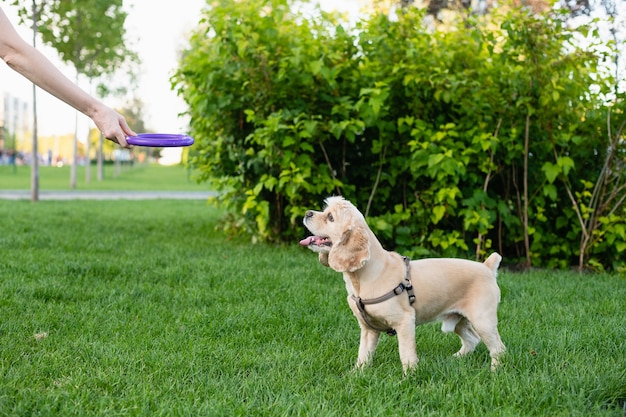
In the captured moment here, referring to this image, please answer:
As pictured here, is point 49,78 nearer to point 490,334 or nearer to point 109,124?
point 109,124

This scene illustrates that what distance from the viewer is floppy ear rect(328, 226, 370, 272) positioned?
3383 millimetres

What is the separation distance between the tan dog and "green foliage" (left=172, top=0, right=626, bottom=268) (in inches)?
125

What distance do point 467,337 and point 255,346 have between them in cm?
A: 136

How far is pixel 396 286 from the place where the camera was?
3463mm

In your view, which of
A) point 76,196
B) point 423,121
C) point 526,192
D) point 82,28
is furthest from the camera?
→ point 76,196

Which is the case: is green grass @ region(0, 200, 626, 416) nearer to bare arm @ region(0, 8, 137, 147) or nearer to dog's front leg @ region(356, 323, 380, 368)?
dog's front leg @ region(356, 323, 380, 368)

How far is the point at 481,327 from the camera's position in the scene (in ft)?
11.6

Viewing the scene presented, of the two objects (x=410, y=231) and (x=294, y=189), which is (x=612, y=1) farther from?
(x=294, y=189)

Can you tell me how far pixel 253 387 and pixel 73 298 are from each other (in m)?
2.46

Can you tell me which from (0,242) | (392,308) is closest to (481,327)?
(392,308)

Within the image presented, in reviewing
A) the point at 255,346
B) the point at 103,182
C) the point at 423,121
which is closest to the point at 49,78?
the point at 255,346

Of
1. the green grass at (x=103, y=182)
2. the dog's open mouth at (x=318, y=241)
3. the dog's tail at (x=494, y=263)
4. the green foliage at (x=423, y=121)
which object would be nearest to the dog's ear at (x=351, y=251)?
the dog's open mouth at (x=318, y=241)

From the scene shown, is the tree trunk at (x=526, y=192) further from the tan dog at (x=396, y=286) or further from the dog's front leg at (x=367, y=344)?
the dog's front leg at (x=367, y=344)

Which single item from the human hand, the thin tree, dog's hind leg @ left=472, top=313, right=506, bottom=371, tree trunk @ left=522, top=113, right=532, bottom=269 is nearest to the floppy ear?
dog's hind leg @ left=472, top=313, right=506, bottom=371
